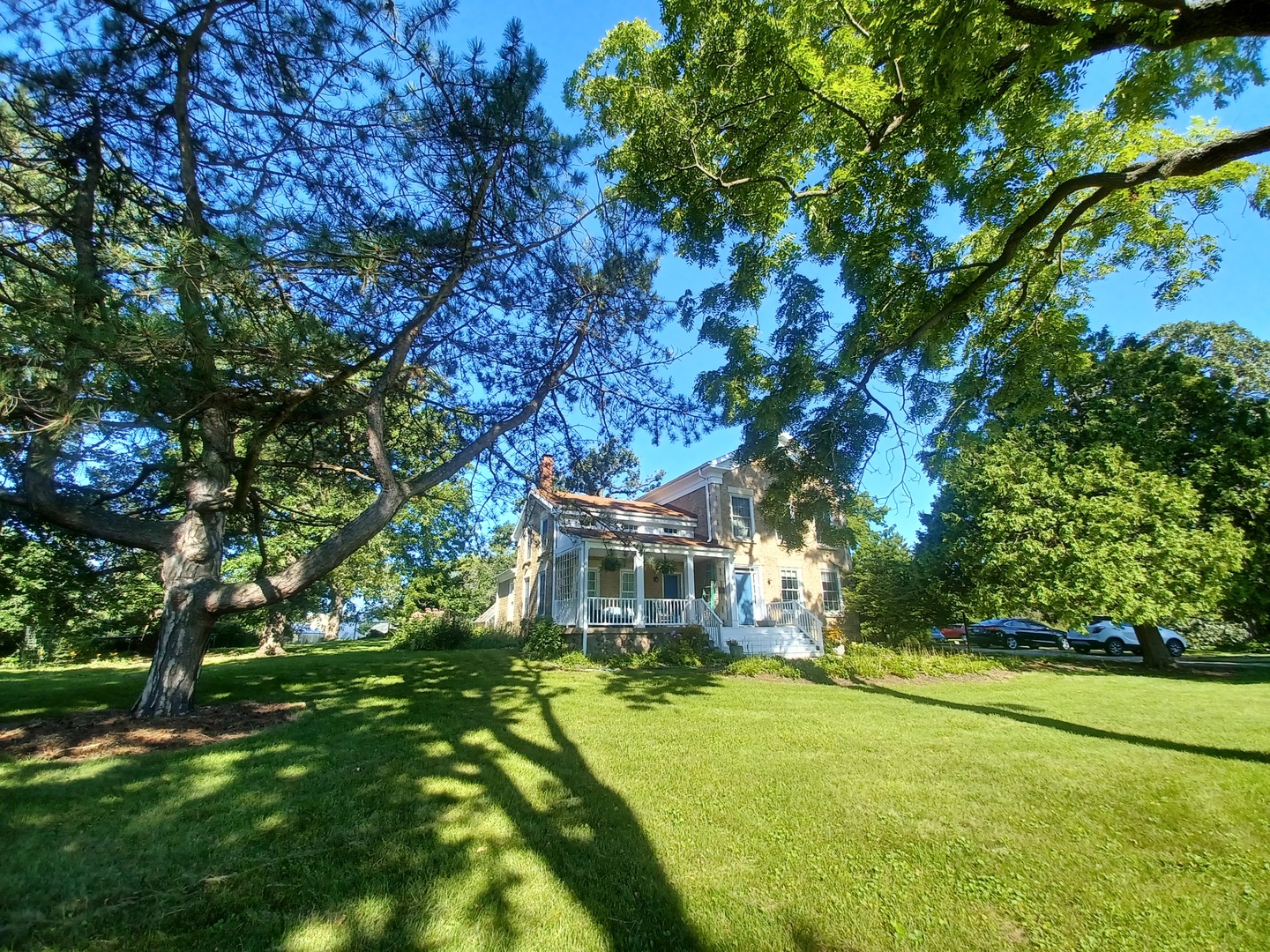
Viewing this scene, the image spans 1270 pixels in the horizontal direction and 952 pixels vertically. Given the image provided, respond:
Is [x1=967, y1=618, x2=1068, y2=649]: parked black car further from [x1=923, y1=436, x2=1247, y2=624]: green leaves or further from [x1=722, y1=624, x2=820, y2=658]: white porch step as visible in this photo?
[x1=722, y1=624, x2=820, y2=658]: white porch step

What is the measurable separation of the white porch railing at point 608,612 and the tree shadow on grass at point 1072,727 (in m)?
7.31

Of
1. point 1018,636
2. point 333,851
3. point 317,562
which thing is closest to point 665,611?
point 317,562

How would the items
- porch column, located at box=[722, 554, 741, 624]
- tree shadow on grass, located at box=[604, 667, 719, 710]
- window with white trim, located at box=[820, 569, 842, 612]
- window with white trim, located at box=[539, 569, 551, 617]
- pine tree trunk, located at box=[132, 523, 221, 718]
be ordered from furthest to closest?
window with white trim, located at box=[820, 569, 842, 612] < window with white trim, located at box=[539, 569, 551, 617] < porch column, located at box=[722, 554, 741, 624] < tree shadow on grass, located at box=[604, 667, 719, 710] < pine tree trunk, located at box=[132, 523, 221, 718]

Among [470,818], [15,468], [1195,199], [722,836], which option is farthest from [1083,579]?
[15,468]

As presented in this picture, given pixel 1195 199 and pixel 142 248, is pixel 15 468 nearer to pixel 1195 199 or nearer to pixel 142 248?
pixel 142 248

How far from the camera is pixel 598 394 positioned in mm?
8922

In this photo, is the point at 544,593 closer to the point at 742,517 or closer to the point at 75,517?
the point at 742,517

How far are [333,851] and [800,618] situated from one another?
53.8 feet

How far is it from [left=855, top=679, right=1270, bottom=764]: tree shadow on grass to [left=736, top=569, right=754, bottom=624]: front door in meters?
8.00

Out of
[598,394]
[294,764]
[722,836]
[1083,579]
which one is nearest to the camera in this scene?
[722,836]

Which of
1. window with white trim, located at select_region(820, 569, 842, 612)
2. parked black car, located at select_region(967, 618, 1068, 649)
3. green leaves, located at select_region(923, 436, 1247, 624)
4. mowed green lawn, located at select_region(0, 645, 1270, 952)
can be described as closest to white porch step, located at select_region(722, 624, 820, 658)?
window with white trim, located at select_region(820, 569, 842, 612)

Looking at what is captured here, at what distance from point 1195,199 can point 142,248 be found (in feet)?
33.6

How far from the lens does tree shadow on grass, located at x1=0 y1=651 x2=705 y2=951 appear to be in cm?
236

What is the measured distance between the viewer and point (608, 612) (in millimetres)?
15500
